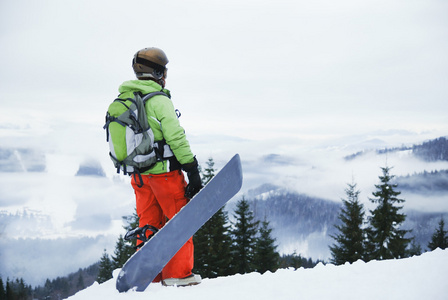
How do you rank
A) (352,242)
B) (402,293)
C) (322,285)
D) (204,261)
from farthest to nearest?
(352,242)
(204,261)
(322,285)
(402,293)

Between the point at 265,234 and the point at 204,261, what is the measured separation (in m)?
6.09

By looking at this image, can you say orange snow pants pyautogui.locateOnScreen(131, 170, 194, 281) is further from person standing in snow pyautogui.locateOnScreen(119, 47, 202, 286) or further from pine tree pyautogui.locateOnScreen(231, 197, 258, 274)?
pine tree pyautogui.locateOnScreen(231, 197, 258, 274)

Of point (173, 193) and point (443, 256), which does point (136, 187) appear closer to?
point (173, 193)

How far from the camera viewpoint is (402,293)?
3.03 m

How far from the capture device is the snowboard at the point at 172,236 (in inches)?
145

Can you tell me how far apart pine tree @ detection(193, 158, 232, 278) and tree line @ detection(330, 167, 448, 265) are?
9192 millimetres

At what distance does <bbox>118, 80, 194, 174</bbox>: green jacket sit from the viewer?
13.0 feet

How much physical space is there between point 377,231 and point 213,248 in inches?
528

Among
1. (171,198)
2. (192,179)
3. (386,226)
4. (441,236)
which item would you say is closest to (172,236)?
(171,198)

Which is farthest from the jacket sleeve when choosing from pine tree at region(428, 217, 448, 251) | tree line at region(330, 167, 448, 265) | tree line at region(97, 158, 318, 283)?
pine tree at region(428, 217, 448, 251)

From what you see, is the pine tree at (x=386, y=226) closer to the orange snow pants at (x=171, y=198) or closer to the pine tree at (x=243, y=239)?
the pine tree at (x=243, y=239)

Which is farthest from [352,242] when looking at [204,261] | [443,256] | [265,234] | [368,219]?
[443,256]

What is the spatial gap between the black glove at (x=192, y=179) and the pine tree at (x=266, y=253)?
25.5 m

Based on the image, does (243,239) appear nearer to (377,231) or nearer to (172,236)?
(377,231)
